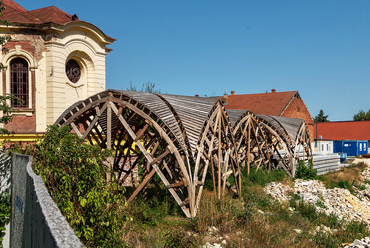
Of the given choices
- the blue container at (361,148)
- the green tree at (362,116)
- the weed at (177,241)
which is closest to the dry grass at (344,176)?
the blue container at (361,148)

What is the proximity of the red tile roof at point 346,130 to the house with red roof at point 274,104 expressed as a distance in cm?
1382

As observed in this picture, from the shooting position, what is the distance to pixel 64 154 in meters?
7.89

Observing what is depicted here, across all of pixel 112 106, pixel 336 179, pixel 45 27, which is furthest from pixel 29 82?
pixel 336 179

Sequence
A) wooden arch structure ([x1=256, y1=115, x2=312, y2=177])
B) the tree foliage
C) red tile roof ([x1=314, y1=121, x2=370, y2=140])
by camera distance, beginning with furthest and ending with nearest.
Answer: red tile roof ([x1=314, y1=121, x2=370, y2=140]) → wooden arch structure ([x1=256, y1=115, x2=312, y2=177]) → the tree foliage

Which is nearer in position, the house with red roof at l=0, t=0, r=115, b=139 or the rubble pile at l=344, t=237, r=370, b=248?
the rubble pile at l=344, t=237, r=370, b=248

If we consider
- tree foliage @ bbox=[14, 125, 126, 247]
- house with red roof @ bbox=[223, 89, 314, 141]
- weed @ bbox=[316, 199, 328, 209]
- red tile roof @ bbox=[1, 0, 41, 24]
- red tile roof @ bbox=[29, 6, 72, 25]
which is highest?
red tile roof @ bbox=[29, 6, 72, 25]

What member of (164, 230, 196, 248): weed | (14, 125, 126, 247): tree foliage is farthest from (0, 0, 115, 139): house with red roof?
(164, 230, 196, 248): weed

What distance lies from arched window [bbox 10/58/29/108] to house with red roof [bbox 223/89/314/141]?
23.7m

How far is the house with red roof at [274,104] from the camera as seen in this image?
1428 inches

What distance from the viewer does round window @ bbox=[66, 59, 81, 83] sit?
19.1m

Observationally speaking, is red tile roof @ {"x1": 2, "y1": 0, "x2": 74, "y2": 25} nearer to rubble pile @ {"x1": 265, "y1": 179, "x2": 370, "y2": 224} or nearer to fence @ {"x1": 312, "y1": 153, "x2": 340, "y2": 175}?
rubble pile @ {"x1": 265, "y1": 179, "x2": 370, "y2": 224}

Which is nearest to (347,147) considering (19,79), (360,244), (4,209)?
(360,244)

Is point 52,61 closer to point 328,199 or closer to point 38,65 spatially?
point 38,65

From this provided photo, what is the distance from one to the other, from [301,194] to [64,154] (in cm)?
1281
